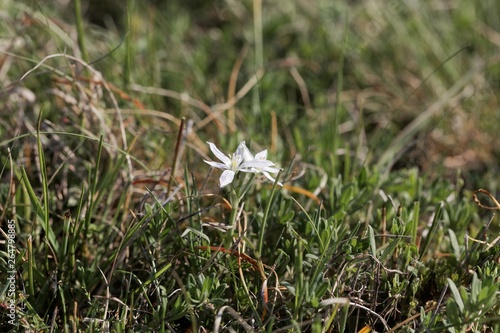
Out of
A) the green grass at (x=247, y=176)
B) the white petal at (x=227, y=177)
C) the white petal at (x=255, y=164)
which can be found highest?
the white petal at (x=255, y=164)

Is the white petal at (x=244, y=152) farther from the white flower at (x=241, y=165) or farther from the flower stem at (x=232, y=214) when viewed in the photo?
the flower stem at (x=232, y=214)

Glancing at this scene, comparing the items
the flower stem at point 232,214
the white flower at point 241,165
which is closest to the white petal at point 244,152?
the white flower at point 241,165

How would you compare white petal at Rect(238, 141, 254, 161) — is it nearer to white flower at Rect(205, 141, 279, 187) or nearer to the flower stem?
white flower at Rect(205, 141, 279, 187)

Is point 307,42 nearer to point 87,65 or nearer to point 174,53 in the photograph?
point 174,53

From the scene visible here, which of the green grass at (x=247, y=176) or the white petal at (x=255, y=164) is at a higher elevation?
the white petal at (x=255, y=164)

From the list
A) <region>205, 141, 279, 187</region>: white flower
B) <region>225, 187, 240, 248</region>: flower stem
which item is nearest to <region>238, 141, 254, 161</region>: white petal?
<region>205, 141, 279, 187</region>: white flower

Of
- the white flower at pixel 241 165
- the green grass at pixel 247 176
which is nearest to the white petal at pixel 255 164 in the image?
the white flower at pixel 241 165

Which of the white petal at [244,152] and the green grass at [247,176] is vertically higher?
the white petal at [244,152]

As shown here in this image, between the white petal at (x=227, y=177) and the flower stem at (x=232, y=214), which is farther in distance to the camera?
the flower stem at (x=232, y=214)

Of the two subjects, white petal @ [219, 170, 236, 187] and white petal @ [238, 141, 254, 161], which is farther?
white petal @ [238, 141, 254, 161]

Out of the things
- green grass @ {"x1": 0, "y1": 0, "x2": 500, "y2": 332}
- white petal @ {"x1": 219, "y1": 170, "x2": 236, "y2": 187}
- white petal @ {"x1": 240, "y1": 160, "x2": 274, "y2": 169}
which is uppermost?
Answer: white petal @ {"x1": 240, "y1": 160, "x2": 274, "y2": 169}
